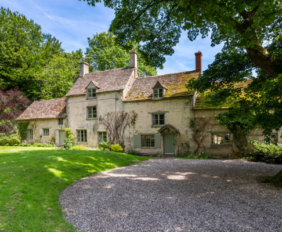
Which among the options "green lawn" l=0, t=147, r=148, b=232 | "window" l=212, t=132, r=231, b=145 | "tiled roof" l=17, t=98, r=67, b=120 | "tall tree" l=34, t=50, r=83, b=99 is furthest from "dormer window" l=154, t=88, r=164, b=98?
"tall tree" l=34, t=50, r=83, b=99

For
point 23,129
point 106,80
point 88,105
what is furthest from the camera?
point 23,129

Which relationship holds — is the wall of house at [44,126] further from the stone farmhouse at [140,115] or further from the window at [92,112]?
the window at [92,112]

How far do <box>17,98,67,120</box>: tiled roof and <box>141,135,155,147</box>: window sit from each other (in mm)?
10558

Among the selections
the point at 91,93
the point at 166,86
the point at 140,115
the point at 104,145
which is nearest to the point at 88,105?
the point at 91,93

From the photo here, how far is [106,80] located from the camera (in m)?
21.8

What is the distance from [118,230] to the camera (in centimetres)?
448

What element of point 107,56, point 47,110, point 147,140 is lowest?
point 147,140

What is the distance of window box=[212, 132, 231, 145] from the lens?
15.9m

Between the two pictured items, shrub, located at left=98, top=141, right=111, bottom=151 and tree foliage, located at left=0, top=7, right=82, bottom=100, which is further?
tree foliage, located at left=0, top=7, right=82, bottom=100

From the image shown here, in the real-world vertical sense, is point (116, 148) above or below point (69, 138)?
below

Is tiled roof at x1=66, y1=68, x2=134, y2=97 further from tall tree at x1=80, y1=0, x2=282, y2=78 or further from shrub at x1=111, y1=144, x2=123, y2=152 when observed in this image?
tall tree at x1=80, y1=0, x2=282, y2=78

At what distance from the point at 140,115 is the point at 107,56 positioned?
20.3m

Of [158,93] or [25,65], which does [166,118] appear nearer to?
[158,93]

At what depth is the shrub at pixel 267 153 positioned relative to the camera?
12902mm
